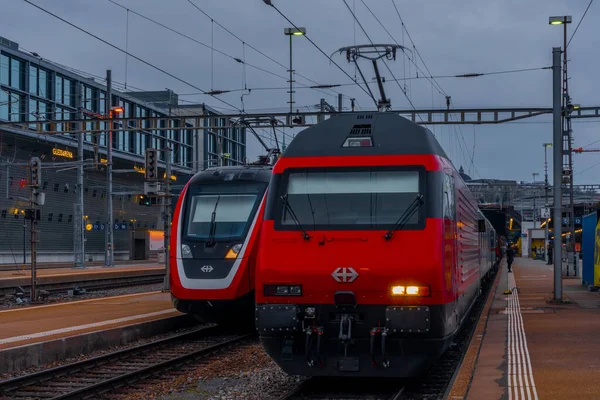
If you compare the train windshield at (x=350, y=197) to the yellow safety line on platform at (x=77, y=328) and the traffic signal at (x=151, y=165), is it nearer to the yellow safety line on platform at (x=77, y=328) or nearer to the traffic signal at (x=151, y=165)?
the yellow safety line on platform at (x=77, y=328)

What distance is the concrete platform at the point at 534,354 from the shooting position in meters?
8.85

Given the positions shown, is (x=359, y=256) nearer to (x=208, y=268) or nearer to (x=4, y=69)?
(x=208, y=268)

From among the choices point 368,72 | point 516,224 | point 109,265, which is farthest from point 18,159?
point 516,224

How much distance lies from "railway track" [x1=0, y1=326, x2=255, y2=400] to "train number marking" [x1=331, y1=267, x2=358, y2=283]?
3.56 metres

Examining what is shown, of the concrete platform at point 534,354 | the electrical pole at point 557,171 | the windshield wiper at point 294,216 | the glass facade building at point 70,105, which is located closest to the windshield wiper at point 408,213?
the windshield wiper at point 294,216

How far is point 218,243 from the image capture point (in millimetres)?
15016

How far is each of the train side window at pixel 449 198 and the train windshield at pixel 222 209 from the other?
5.11m

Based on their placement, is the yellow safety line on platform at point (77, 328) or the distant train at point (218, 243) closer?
the yellow safety line on platform at point (77, 328)

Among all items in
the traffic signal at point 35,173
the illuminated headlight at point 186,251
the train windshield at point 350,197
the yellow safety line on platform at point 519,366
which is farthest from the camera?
the traffic signal at point 35,173

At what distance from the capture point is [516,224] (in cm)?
10331

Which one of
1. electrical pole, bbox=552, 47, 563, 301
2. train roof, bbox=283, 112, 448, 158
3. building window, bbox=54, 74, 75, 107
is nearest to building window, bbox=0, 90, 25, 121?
building window, bbox=54, 74, 75, 107

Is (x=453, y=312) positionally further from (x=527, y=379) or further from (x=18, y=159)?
(x=18, y=159)

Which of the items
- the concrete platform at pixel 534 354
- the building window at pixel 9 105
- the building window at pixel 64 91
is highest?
the building window at pixel 64 91

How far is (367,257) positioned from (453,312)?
154 centimetres
